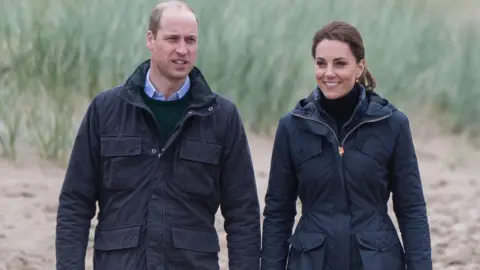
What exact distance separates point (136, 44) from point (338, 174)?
4.49 meters

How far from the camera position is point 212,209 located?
10.5 feet

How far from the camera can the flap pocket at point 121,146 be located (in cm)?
311

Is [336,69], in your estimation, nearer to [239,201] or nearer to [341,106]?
[341,106]

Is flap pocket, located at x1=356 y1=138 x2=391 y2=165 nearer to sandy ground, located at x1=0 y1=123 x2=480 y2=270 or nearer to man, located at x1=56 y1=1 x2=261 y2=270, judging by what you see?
man, located at x1=56 y1=1 x2=261 y2=270

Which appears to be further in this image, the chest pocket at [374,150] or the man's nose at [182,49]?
the chest pocket at [374,150]

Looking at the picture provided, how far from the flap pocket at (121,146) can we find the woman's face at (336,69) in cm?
61

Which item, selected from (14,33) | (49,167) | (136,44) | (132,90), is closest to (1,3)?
(14,33)

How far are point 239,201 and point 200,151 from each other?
22 centimetres

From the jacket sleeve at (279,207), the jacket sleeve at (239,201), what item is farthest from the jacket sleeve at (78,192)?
the jacket sleeve at (279,207)

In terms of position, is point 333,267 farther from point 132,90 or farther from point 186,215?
point 132,90

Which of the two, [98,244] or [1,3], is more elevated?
[1,3]

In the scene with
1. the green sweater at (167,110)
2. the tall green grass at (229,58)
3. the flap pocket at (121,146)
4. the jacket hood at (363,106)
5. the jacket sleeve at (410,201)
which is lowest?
the jacket sleeve at (410,201)

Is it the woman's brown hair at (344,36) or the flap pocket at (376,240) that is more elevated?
the woman's brown hair at (344,36)

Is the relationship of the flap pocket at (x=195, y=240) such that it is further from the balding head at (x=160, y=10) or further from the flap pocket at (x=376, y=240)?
the balding head at (x=160, y=10)
